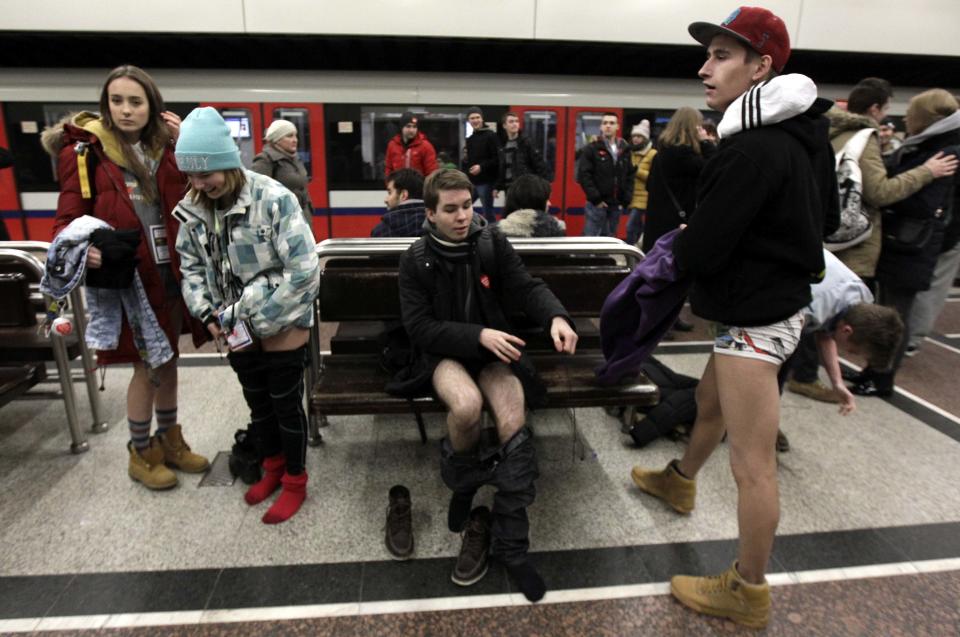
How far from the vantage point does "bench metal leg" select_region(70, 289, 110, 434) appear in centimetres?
304

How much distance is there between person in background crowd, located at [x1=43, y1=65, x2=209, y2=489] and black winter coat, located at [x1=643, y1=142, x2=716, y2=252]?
3119 millimetres

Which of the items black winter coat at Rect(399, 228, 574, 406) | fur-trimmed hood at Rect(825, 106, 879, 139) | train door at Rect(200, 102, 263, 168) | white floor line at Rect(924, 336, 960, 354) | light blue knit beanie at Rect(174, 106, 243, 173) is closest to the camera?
light blue knit beanie at Rect(174, 106, 243, 173)

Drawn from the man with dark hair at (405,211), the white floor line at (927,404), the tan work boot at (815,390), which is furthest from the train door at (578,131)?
the white floor line at (927,404)

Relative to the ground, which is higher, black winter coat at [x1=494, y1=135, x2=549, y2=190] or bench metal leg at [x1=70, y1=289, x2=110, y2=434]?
black winter coat at [x1=494, y1=135, x2=549, y2=190]

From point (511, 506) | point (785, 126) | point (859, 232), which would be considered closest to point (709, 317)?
point (785, 126)

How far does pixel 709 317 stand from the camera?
71.3 inches

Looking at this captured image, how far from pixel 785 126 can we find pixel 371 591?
2.07m

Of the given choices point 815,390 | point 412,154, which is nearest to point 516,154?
point 412,154

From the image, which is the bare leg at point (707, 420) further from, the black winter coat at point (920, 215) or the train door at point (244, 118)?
the train door at point (244, 118)

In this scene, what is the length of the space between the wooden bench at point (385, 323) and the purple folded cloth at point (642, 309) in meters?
0.24

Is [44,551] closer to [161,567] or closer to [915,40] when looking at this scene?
[161,567]

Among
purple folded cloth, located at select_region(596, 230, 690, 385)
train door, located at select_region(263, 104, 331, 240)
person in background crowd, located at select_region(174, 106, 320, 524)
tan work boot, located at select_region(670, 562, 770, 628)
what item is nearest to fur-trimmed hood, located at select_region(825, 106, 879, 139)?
purple folded cloth, located at select_region(596, 230, 690, 385)

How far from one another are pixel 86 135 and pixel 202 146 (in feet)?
2.12

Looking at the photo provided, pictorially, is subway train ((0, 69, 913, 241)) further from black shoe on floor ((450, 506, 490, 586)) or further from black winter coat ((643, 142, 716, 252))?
black shoe on floor ((450, 506, 490, 586))
